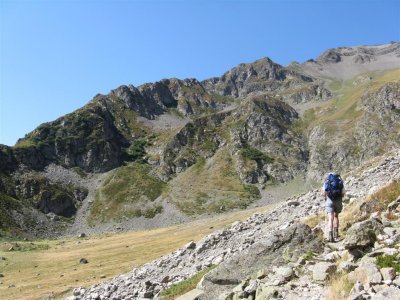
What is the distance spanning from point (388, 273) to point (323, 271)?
2612mm

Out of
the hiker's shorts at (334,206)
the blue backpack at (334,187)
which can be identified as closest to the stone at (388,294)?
the hiker's shorts at (334,206)

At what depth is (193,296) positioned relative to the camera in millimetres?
17953

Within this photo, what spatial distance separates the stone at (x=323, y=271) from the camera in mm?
13541

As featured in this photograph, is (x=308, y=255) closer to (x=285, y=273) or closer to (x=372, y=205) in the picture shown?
(x=285, y=273)

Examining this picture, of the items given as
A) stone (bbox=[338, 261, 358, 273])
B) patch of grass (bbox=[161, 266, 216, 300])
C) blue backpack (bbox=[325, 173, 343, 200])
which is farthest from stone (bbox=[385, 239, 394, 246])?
patch of grass (bbox=[161, 266, 216, 300])

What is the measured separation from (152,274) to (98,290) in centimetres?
536

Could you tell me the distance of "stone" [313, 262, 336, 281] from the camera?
13.5 m

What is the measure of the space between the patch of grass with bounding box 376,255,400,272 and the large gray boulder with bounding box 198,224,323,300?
4910 millimetres

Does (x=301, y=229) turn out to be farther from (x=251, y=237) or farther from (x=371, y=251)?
→ (x=251, y=237)

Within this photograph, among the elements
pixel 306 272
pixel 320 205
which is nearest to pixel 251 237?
pixel 320 205

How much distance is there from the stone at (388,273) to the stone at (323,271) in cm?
215

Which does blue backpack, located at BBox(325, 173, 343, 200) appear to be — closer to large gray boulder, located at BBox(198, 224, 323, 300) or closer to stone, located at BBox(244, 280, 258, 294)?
large gray boulder, located at BBox(198, 224, 323, 300)

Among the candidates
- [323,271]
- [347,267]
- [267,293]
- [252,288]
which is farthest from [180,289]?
[347,267]

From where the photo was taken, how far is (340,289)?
1184 centimetres
